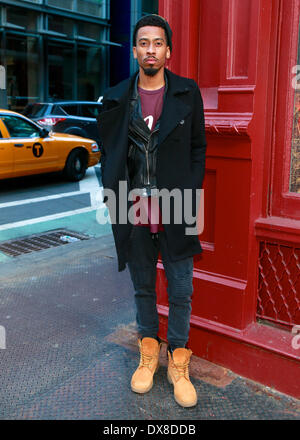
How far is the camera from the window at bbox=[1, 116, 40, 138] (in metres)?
9.73

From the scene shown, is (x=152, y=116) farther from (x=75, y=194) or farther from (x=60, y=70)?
(x=60, y=70)

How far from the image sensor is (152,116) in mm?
2766

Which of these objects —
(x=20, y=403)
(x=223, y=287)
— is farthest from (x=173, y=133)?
(x=20, y=403)

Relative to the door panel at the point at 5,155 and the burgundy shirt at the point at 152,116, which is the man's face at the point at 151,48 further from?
the door panel at the point at 5,155

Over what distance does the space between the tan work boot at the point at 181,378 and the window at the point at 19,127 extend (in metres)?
7.72

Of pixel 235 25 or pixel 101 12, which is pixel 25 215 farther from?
pixel 101 12

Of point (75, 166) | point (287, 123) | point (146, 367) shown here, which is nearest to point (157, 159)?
point (287, 123)

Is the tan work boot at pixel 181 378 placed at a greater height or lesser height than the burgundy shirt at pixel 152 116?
lesser

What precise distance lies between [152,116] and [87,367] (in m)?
1.69

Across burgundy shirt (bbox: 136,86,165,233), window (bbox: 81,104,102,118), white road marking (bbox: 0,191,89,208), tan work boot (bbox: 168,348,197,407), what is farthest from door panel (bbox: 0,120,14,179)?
tan work boot (bbox: 168,348,197,407)

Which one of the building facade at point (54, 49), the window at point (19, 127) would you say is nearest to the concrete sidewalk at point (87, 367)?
the window at point (19, 127)

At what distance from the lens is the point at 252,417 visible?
2.74 m

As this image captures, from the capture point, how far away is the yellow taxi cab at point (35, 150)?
9.59 metres

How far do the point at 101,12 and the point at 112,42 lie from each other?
4.52 ft
